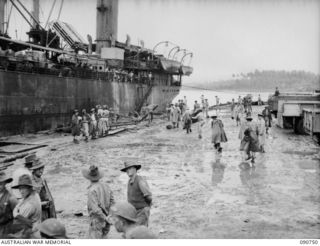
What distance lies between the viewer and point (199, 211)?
685 cm

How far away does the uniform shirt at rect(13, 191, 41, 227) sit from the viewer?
12.9 feet

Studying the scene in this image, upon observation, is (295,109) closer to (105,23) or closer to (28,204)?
(28,204)

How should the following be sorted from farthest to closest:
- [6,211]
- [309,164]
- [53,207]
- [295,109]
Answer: [295,109], [309,164], [53,207], [6,211]

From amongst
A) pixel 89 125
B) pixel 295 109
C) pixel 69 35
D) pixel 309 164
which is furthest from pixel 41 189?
pixel 69 35

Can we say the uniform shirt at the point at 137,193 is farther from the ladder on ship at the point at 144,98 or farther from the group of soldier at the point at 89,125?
the ladder on ship at the point at 144,98

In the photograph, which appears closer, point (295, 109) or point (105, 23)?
point (295, 109)

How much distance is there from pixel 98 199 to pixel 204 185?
451 centimetres

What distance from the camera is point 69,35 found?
3428cm

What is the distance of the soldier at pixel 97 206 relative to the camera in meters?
4.56

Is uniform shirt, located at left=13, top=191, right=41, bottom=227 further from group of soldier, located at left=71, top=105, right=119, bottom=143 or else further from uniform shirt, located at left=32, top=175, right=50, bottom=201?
group of soldier, located at left=71, top=105, right=119, bottom=143

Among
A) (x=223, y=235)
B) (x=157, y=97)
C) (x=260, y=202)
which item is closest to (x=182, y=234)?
(x=223, y=235)

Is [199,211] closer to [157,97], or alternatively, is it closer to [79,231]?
[79,231]

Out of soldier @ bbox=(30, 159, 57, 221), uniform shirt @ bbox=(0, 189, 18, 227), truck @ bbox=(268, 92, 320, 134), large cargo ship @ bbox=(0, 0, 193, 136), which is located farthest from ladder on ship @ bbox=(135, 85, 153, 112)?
uniform shirt @ bbox=(0, 189, 18, 227)

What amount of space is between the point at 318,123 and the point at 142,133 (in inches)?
359
